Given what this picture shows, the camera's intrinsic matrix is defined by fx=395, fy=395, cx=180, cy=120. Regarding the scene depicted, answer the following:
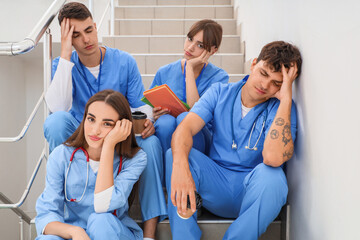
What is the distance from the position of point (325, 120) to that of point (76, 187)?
34.2 inches

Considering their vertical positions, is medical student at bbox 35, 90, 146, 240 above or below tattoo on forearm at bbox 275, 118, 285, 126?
below

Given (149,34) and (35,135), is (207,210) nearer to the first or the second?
(149,34)

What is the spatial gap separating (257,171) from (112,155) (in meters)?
0.50

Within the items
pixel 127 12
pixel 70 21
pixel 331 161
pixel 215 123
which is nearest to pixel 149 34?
pixel 127 12

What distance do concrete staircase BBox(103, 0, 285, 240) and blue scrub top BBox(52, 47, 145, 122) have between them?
0.76m

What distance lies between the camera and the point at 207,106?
1585mm

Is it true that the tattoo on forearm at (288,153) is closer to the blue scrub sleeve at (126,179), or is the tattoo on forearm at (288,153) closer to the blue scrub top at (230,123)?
the blue scrub top at (230,123)

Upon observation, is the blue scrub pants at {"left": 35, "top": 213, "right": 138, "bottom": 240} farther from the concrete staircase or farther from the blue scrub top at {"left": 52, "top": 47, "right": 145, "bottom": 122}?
the concrete staircase

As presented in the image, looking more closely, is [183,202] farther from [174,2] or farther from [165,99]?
[174,2]

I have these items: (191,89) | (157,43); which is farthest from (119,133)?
(157,43)

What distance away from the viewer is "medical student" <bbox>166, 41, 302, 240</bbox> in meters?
1.32

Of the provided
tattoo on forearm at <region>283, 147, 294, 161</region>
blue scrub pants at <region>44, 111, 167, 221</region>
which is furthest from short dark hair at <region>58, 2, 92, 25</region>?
tattoo on forearm at <region>283, 147, 294, 161</region>

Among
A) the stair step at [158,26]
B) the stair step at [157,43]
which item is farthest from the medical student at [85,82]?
the stair step at [158,26]

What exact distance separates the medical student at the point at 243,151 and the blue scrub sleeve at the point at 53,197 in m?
0.38
